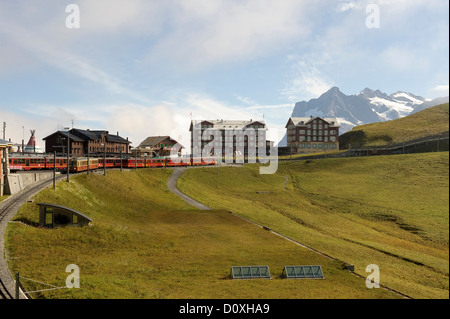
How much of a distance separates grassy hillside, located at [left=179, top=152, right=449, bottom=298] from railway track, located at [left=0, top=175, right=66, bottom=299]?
2781 cm

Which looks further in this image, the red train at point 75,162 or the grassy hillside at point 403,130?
the grassy hillside at point 403,130

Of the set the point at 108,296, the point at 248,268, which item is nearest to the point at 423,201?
the point at 248,268

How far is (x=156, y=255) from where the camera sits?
29250mm

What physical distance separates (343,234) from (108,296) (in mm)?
38191

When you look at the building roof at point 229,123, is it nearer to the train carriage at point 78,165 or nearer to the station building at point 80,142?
the station building at point 80,142

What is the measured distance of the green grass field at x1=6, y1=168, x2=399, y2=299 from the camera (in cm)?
2092

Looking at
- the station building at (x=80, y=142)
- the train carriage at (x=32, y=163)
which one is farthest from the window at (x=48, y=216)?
the station building at (x=80, y=142)

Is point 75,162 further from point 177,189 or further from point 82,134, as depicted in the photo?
point 82,134

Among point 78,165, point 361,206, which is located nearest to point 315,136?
point 361,206

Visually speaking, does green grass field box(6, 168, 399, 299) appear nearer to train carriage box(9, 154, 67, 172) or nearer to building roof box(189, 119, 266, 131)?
train carriage box(9, 154, 67, 172)

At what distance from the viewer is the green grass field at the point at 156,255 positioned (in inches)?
824

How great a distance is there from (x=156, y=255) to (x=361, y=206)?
161ft

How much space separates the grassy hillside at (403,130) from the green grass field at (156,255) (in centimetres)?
10016
